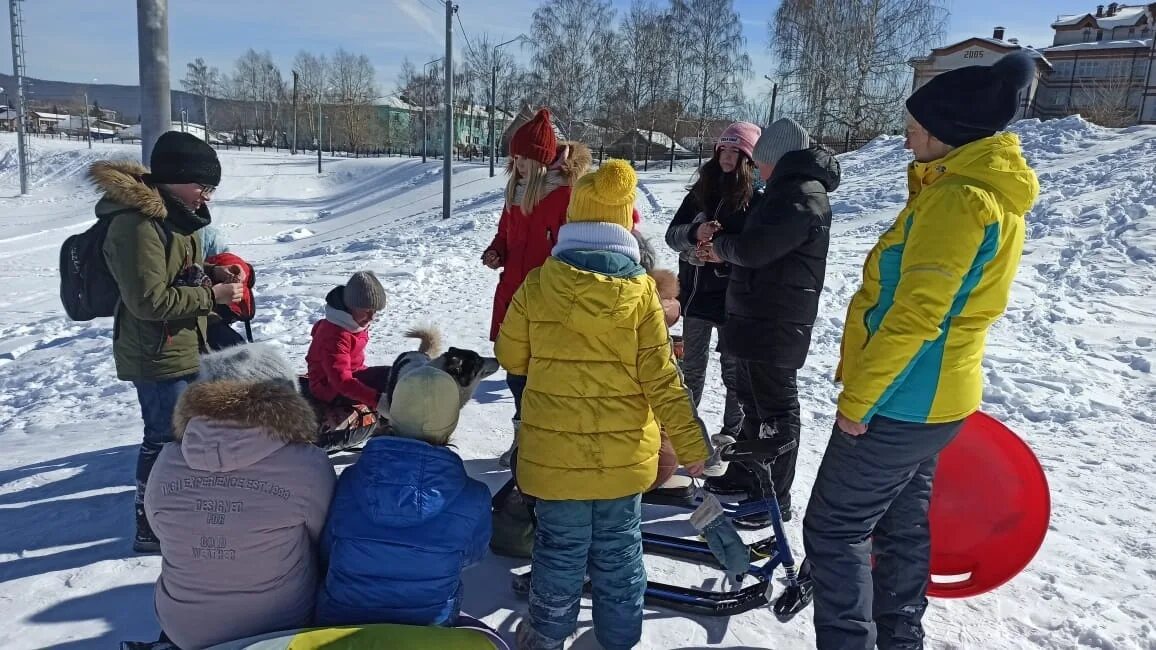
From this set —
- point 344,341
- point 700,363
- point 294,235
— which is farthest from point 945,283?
point 294,235

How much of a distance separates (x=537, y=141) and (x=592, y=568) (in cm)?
201

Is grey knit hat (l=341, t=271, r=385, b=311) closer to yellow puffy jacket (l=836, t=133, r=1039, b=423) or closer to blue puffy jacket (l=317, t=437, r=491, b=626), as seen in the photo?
blue puffy jacket (l=317, t=437, r=491, b=626)

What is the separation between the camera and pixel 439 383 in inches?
81.7

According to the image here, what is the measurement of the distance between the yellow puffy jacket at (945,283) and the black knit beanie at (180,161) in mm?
2601

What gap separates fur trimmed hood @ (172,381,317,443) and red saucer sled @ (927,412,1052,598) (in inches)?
95.0

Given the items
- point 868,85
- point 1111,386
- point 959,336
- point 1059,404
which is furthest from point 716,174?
point 868,85

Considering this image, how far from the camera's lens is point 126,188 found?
8.81ft

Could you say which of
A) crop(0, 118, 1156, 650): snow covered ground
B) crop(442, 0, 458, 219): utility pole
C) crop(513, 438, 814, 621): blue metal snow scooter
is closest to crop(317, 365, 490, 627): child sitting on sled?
crop(0, 118, 1156, 650): snow covered ground

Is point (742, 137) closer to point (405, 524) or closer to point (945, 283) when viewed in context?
point (945, 283)

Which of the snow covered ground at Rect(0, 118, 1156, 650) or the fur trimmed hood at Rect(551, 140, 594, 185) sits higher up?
the fur trimmed hood at Rect(551, 140, 594, 185)

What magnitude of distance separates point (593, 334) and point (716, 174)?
1.83 m

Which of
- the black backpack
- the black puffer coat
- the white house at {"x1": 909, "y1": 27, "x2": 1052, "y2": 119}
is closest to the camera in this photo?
the black backpack

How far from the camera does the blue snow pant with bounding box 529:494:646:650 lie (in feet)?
7.66

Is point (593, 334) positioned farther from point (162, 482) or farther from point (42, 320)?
point (42, 320)
